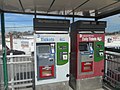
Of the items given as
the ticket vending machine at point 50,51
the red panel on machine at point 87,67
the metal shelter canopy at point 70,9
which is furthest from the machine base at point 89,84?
the metal shelter canopy at point 70,9

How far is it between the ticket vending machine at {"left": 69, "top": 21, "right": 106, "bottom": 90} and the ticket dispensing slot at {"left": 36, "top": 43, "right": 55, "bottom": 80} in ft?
2.15

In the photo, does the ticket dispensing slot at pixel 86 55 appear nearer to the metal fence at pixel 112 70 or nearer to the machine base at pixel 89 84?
the machine base at pixel 89 84

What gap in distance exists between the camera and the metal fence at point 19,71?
3.44 meters

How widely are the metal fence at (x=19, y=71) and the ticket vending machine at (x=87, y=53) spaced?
4.02ft

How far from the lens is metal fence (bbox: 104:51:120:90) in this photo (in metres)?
3.58

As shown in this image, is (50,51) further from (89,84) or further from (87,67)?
(89,84)

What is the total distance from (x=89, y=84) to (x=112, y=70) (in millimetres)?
877

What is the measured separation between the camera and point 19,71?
3.59 m

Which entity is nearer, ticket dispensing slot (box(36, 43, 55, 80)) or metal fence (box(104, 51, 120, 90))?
ticket dispensing slot (box(36, 43, 55, 80))

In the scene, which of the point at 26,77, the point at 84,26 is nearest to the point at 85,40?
the point at 84,26

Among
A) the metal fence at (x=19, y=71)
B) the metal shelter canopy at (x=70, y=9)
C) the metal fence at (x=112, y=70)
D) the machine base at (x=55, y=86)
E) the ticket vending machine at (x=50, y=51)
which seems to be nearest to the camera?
the ticket vending machine at (x=50, y=51)

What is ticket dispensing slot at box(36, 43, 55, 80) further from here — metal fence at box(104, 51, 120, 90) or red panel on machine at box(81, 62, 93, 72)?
metal fence at box(104, 51, 120, 90)

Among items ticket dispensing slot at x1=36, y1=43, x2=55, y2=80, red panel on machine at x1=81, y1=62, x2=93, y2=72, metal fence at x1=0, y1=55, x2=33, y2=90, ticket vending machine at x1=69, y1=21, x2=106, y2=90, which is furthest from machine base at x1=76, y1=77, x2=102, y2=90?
metal fence at x1=0, y1=55, x2=33, y2=90

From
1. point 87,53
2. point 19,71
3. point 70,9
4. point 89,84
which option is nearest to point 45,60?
point 19,71
